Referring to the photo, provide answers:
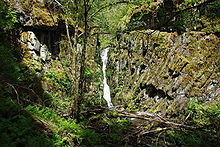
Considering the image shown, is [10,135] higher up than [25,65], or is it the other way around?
[25,65]

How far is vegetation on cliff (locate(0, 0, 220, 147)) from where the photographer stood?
2810 mm

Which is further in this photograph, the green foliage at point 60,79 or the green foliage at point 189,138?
the green foliage at point 60,79

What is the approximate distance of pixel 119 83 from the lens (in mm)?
7582

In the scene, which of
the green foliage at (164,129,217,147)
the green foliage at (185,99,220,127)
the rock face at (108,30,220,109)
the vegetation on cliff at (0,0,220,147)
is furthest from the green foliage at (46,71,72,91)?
the green foliage at (185,99,220,127)

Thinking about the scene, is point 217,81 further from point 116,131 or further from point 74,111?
point 74,111

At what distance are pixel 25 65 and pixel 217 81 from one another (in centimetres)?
613

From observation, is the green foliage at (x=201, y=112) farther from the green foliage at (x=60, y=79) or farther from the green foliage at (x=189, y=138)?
the green foliage at (x=60, y=79)

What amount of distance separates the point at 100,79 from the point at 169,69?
3613 millimetres

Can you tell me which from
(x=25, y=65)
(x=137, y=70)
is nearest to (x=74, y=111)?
(x=25, y=65)

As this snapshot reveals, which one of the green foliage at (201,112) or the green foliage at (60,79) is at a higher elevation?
the green foliage at (60,79)

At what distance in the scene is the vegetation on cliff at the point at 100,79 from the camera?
111 inches

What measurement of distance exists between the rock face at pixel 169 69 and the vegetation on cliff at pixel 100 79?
0.03 m

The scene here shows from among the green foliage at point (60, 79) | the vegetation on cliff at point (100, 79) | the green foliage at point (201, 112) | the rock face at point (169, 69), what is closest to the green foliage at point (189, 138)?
the vegetation on cliff at point (100, 79)

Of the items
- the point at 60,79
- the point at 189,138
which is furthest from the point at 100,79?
the point at 189,138
